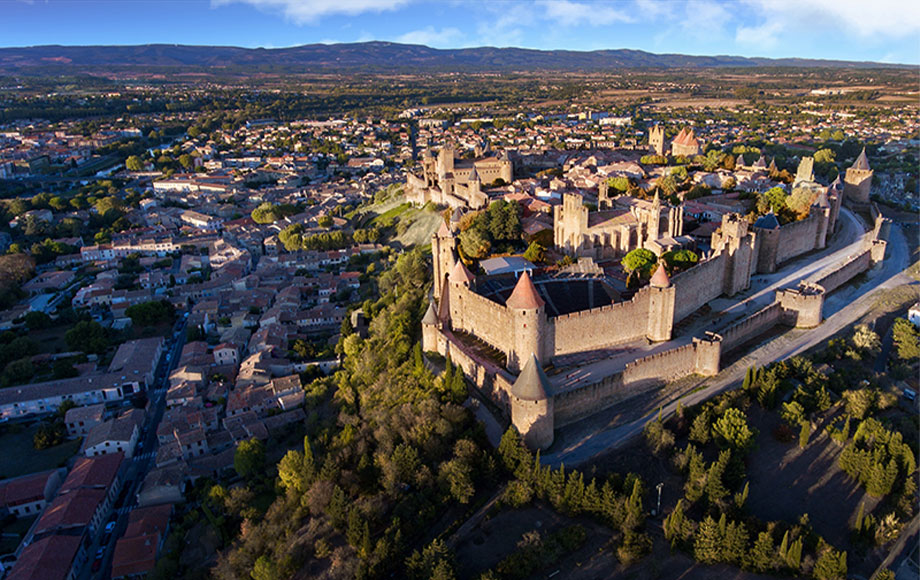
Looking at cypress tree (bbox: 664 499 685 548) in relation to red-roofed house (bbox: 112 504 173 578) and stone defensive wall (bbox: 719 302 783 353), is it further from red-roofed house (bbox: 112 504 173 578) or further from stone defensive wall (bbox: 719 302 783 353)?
red-roofed house (bbox: 112 504 173 578)

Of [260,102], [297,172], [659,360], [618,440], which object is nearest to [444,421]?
[618,440]

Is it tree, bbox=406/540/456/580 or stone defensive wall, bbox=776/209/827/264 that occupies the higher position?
stone defensive wall, bbox=776/209/827/264

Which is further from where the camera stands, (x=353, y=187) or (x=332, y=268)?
(x=353, y=187)

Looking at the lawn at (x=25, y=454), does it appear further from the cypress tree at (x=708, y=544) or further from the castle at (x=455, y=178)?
the castle at (x=455, y=178)

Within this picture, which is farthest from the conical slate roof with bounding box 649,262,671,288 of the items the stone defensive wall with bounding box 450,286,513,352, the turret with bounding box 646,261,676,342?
the stone defensive wall with bounding box 450,286,513,352

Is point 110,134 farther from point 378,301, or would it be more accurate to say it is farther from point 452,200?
point 378,301

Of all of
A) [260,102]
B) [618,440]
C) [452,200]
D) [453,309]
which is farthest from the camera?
[260,102]

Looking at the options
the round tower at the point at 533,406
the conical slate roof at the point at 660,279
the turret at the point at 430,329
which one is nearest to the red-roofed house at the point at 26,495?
the turret at the point at 430,329
